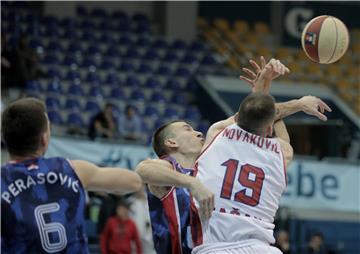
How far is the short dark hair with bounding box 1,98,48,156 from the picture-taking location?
14.5ft

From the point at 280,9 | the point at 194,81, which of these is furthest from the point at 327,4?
the point at 194,81

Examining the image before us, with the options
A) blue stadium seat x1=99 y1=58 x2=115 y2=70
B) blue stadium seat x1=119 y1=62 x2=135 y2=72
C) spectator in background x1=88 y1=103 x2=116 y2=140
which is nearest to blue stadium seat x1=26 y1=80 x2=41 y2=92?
spectator in background x1=88 y1=103 x2=116 y2=140

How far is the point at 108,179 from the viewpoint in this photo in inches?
176

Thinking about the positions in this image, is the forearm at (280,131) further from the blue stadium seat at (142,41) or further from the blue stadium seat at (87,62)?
the blue stadium seat at (142,41)

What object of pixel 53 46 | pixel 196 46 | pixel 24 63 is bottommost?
pixel 196 46

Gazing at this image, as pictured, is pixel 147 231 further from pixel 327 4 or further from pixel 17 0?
pixel 327 4

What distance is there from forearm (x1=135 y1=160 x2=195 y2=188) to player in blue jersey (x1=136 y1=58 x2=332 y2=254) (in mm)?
12

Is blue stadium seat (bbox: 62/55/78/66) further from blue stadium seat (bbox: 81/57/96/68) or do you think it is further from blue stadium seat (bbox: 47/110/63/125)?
blue stadium seat (bbox: 47/110/63/125)

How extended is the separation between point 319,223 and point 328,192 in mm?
1170

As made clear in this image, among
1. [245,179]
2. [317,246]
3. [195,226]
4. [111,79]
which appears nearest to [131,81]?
[111,79]

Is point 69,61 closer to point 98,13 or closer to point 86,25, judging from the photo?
point 86,25

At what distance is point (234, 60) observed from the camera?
22.6 metres

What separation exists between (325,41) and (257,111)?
1.42m

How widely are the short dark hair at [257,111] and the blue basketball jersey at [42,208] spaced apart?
1.34 m
